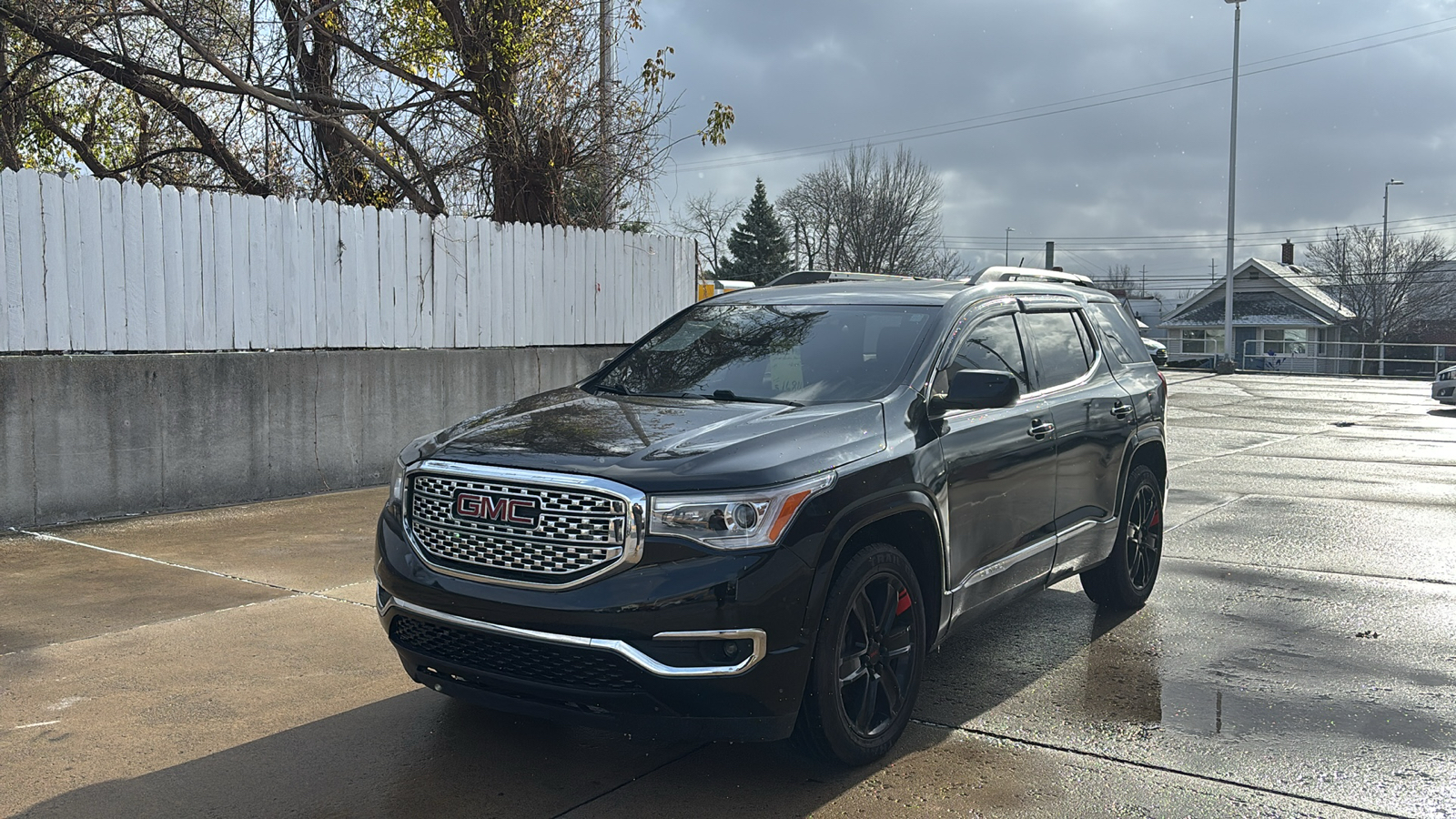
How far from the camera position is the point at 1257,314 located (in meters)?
61.5

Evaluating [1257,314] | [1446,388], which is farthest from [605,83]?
[1257,314]

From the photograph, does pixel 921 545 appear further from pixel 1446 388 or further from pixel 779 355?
pixel 1446 388

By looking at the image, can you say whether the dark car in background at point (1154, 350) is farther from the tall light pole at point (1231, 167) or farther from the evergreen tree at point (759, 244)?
the evergreen tree at point (759, 244)

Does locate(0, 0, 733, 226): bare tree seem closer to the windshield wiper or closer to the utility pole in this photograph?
the utility pole

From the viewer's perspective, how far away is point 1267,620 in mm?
6449

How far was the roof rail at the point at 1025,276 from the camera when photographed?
20.5ft

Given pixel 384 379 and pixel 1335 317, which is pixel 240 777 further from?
pixel 1335 317

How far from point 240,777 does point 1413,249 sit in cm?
6761

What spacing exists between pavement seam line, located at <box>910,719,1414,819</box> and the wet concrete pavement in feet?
0.04

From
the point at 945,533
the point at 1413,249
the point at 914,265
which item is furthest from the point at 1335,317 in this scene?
the point at 945,533

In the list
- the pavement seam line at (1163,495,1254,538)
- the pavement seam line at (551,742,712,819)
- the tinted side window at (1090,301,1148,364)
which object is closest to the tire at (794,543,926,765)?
the pavement seam line at (551,742,712,819)

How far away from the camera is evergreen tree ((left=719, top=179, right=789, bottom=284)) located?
6500 cm

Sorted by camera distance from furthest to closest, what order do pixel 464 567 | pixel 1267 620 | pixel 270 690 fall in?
pixel 1267 620
pixel 270 690
pixel 464 567

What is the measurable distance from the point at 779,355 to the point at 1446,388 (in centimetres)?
2232
